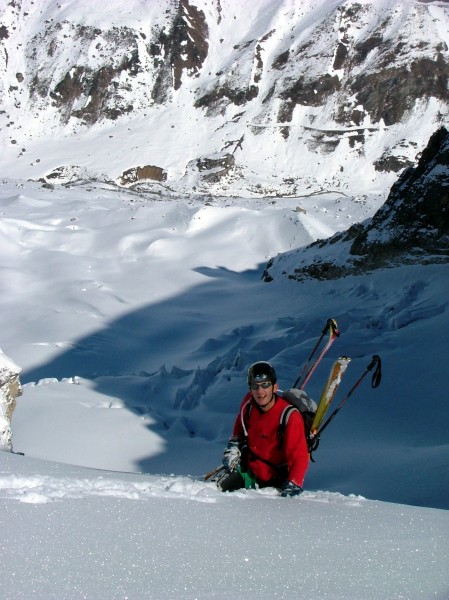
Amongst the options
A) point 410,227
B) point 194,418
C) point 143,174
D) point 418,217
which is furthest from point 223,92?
point 194,418

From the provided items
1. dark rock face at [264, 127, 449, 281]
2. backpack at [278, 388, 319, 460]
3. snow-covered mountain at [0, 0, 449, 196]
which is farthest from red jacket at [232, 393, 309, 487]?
snow-covered mountain at [0, 0, 449, 196]

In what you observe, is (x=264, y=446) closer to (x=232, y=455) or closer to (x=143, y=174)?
(x=232, y=455)

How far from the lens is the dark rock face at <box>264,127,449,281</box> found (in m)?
14.9

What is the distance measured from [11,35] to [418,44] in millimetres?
39634

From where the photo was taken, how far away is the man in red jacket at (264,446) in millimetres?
4152

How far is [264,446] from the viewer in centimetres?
442

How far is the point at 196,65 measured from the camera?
65.2 meters

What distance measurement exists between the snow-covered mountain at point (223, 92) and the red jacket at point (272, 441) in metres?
44.0

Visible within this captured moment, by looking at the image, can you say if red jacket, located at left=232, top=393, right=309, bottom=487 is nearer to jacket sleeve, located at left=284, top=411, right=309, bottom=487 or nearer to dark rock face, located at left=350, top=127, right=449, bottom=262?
jacket sleeve, located at left=284, top=411, right=309, bottom=487

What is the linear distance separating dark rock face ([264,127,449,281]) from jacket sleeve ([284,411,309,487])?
11072mm

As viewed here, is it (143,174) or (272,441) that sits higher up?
(272,441)

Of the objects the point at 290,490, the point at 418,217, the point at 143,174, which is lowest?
the point at 143,174

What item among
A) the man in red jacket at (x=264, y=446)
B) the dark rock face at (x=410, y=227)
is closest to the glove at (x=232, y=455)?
the man in red jacket at (x=264, y=446)

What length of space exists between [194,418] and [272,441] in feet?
16.6
